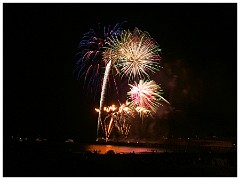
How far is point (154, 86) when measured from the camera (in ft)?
111

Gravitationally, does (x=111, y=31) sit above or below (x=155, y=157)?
above

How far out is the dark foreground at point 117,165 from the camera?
16281 mm

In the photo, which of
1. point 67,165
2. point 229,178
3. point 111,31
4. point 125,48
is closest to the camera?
point 229,178

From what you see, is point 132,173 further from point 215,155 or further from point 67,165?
point 215,155

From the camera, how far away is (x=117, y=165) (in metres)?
18.5

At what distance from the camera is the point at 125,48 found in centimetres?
2994

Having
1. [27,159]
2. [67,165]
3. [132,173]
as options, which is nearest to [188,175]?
[132,173]

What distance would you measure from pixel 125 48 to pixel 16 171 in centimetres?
1668

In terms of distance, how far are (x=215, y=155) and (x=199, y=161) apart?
287cm

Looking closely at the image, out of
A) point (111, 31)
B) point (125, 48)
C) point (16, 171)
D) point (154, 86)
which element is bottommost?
point (16, 171)

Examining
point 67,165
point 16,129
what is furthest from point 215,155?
point 16,129

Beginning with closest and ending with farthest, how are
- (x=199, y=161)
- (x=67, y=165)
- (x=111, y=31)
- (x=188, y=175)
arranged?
(x=188, y=175) < (x=67, y=165) < (x=199, y=161) < (x=111, y=31)

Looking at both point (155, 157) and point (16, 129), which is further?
point (16, 129)

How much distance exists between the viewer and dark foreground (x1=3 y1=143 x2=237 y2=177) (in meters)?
16.3
